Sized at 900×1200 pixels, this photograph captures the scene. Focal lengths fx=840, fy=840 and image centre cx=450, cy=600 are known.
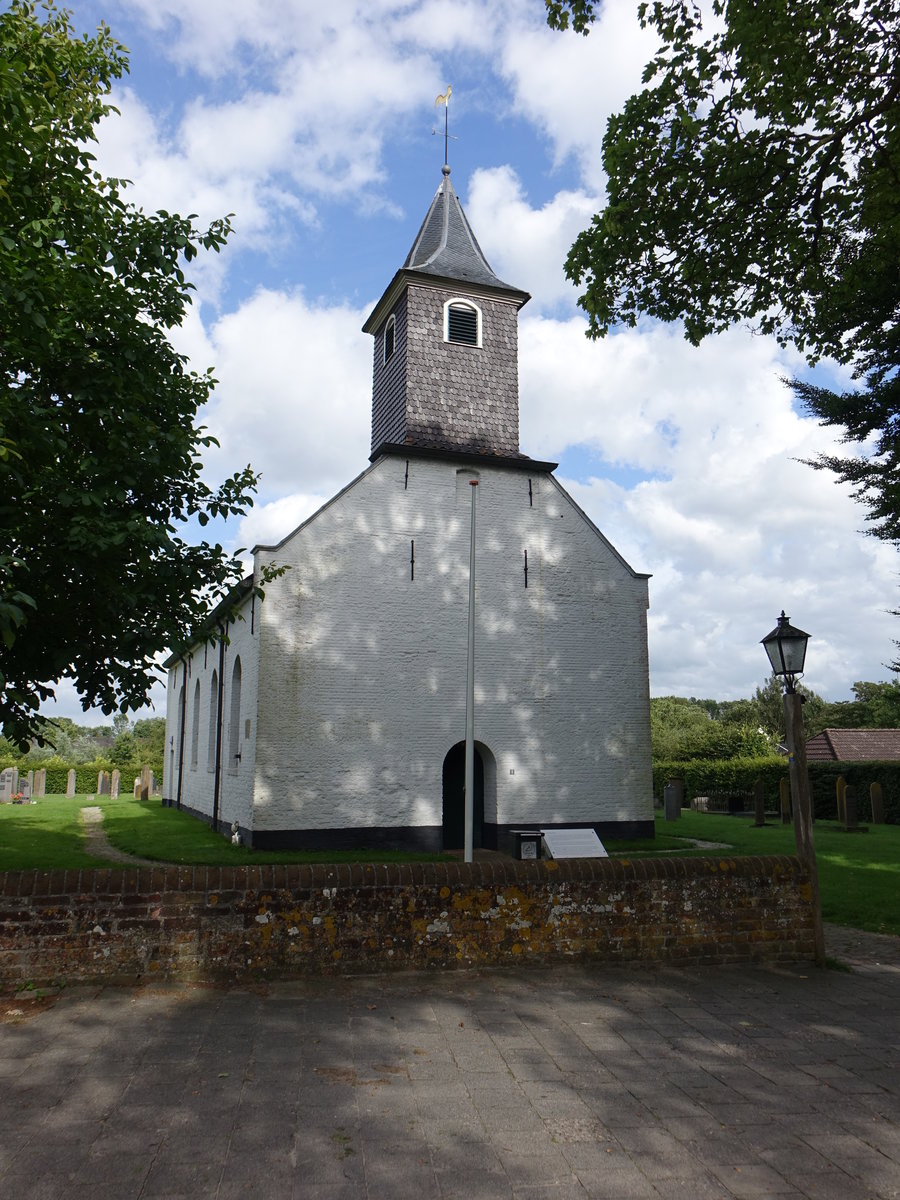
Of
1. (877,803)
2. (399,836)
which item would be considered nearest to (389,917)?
(399,836)

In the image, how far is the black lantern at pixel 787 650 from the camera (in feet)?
29.2

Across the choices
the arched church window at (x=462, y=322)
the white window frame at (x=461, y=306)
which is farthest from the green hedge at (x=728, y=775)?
the arched church window at (x=462, y=322)

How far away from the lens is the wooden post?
7.88 meters

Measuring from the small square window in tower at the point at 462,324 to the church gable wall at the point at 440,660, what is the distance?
3.59m

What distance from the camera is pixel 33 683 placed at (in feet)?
29.6

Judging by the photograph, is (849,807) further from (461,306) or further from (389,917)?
(389,917)

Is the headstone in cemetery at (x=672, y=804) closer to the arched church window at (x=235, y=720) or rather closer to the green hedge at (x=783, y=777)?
A: the green hedge at (x=783, y=777)

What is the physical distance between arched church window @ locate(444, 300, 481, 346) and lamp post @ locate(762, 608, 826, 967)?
13361 millimetres

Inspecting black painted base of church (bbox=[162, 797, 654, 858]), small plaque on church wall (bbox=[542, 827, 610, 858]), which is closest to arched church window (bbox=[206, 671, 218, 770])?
black painted base of church (bbox=[162, 797, 654, 858])

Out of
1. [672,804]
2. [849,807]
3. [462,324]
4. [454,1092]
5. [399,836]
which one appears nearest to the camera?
[454,1092]

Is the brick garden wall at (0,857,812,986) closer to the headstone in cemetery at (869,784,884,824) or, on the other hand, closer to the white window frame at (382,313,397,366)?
the white window frame at (382,313,397,366)

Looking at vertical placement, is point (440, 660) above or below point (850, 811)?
above

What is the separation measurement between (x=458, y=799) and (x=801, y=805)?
10854 millimetres

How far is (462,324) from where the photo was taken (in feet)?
66.9
